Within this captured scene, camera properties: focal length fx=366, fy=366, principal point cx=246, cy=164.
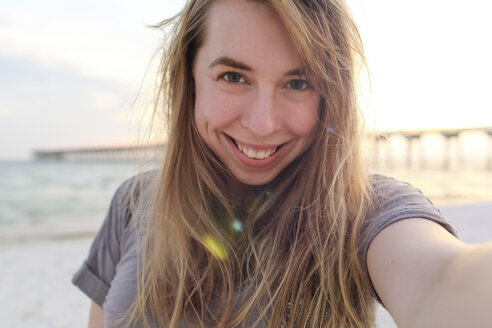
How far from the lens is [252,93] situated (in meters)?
1.36

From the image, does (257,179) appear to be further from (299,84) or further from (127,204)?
(127,204)

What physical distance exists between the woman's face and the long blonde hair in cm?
6

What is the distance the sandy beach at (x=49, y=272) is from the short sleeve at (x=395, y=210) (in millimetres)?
484

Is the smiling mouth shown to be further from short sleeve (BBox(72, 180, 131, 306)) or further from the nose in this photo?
short sleeve (BBox(72, 180, 131, 306))

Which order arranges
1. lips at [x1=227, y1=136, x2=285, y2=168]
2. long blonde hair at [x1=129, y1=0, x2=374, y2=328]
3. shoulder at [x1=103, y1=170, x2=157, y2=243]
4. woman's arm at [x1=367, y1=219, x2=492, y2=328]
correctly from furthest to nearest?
shoulder at [x1=103, y1=170, x2=157, y2=243], lips at [x1=227, y1=136, x2=285, y2=168], long blonde hair at [x1=129, y1=0, x2=374, y2=328], woman's arm at [x1=367, y1=219, x2=492, y2=328]

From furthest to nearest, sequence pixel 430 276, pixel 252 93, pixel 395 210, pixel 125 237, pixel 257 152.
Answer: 1. pixel 125 237
2. pixel 257 152
3. pixel 252 93
4. pixel 395 210
5. pixel 430 276

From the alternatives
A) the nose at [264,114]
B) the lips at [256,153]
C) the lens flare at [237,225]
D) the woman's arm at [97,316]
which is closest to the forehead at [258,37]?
the nose at [264,114]

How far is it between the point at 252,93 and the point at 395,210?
0.64 meters

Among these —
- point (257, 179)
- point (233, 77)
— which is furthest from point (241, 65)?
point (257, 179)

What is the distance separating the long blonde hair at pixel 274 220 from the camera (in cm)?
122

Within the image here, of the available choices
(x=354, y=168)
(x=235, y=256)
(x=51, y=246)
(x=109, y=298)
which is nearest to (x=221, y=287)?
(x=235, y=256)

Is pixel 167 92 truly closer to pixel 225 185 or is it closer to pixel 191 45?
pixel 191 45

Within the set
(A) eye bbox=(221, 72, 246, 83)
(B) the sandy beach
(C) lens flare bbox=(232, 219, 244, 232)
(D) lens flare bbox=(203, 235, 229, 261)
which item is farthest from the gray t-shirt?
(A) eye bbox=(221, 72, 246, 83)

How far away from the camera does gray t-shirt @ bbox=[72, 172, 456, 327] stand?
1.10 metres
